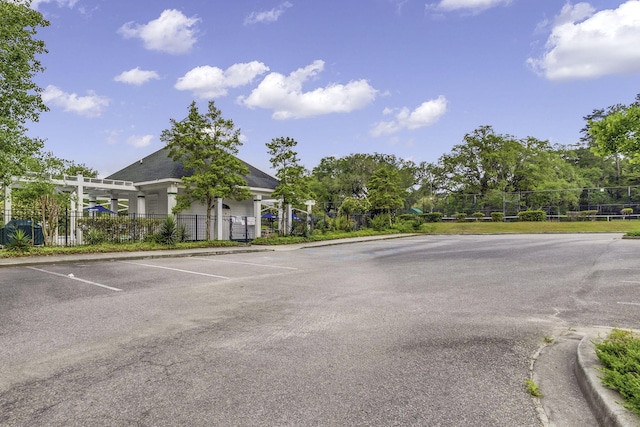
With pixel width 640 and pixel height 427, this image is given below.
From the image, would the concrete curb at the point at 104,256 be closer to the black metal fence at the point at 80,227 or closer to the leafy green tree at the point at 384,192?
the black metal fence at the point at 80,227

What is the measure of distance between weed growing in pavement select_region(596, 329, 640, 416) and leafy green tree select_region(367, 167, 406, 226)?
31.2 meters

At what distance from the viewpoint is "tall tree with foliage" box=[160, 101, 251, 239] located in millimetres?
20359

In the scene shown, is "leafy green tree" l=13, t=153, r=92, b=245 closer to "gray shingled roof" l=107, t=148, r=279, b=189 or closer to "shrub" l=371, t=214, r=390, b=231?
"gray shingled roof" l=107, t=148, r=279, b=189

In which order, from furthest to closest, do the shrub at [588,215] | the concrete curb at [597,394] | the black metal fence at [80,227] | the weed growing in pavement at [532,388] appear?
the shrub at [588,215] < the black metal fence at [80,227] < the weed growing in pavement at [532,388] < the concrete curb at [597,394]

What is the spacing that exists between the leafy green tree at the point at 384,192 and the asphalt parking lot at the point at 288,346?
2572 cm

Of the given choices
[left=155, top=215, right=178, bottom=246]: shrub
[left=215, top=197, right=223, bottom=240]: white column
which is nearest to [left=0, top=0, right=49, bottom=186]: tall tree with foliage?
[left=155, top=215, right=178, bottom=246]: shrub

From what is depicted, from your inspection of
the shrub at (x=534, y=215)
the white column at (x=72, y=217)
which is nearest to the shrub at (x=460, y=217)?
the shrub at (x=534, y=215)

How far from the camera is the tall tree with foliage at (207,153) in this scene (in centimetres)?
2036

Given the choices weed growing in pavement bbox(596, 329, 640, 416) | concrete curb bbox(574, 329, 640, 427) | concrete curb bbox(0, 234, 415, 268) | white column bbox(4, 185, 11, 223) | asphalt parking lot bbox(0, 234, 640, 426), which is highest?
white column bbox(4, 185, 11, 223)

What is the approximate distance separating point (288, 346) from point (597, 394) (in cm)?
287

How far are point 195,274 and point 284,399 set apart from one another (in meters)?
8.03

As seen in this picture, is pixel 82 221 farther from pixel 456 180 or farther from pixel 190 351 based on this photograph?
pixel 456 180

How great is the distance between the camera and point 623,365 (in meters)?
3.18

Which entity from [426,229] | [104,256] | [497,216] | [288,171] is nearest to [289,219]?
[288,171]
